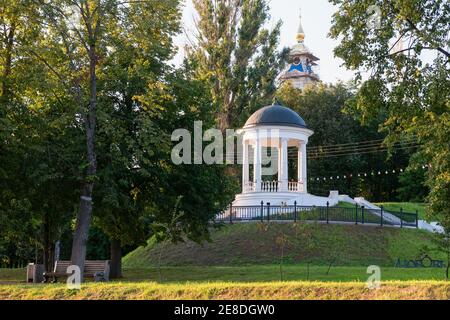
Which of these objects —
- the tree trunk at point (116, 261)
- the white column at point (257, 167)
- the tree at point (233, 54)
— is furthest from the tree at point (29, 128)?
the tree at point (233, 54)

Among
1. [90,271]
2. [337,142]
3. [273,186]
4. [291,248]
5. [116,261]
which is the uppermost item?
[337,142]

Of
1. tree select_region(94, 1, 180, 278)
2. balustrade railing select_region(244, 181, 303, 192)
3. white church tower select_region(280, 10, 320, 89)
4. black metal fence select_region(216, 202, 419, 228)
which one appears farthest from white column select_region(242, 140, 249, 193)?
white church tower select_region(280, 10, 320, 89)

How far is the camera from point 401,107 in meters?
19.4

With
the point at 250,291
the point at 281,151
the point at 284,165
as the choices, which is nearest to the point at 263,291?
the point at 250,291

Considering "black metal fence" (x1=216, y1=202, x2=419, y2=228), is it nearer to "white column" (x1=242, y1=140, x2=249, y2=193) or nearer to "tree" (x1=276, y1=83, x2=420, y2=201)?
"white column" (x1=242, y1=140, x2=249, y2=193)

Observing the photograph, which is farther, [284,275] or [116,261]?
[116,261]

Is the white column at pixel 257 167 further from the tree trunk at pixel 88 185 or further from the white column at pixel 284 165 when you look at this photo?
the tree trunk at pixel 88 185

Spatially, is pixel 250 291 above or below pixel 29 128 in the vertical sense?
below

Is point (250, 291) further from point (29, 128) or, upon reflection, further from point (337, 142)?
point (337, 142)

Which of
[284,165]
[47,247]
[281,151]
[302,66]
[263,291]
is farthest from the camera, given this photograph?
[302,66]

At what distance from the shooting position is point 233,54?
145 feet

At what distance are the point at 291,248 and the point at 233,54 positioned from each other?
1845 cm

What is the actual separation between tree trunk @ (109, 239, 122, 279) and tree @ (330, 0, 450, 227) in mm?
10395
